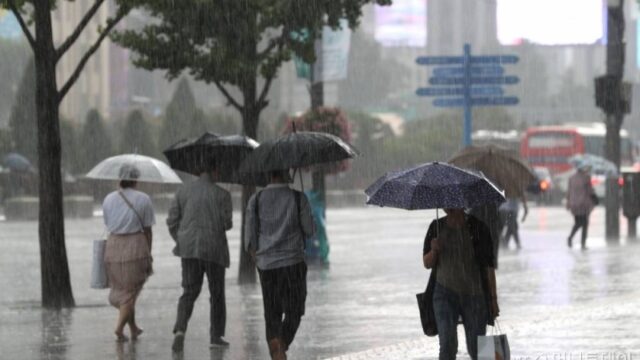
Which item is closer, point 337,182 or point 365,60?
point 337,182

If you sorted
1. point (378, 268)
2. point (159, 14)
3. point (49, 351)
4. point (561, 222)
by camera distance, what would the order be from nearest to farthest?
1. point (49, 351)
2. point (159, 14)
3. point (378, 268)
4. point (561, 222)

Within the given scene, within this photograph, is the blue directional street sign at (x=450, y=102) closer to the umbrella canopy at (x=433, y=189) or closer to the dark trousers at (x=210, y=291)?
the dark trousers at (x=210, y=291)

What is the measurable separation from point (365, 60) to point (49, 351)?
119 m

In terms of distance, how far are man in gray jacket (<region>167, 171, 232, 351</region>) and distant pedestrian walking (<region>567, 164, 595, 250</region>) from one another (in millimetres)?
16179

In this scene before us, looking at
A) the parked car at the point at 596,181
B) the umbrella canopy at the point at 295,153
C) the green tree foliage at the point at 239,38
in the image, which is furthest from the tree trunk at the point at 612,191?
the parked car at the point at 596,181

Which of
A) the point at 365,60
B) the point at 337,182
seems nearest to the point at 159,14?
the point at 337,182

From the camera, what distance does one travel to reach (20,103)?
58.6m

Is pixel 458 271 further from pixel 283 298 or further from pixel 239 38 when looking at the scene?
pixel 239 38

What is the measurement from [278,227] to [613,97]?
20.9 m

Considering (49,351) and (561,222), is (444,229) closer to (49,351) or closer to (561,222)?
(49,351)

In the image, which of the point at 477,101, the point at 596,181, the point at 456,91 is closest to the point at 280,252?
the point at 477,101

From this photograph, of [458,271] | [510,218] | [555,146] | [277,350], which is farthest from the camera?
[555,146]

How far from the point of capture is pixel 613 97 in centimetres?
3209

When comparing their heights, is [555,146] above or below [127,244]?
below
